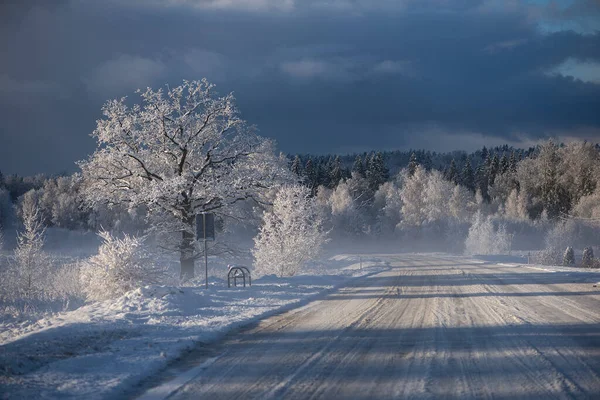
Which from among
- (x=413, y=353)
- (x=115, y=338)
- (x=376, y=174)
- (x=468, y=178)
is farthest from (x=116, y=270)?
(x=468, y=178)

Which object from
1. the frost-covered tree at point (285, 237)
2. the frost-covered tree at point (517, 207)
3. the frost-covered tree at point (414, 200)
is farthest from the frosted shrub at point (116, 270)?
the frost-covered tree at point (414, 200)

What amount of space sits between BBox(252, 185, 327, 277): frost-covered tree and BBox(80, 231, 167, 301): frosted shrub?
1341cm

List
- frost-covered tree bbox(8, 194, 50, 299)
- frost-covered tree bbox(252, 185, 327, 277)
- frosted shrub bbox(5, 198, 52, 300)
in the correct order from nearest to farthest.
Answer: frosted shrub bbox(5, 198, 52, 300) < frost-covered tree bbox(8, 194, 50, 299) < frost-covered tree bbox(252, 185, 327, 277)

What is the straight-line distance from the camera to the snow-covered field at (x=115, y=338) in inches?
268

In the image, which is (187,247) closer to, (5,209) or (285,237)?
(285,237)

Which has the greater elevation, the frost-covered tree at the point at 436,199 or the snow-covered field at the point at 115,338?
the frost-covered tree at the point at 436,199

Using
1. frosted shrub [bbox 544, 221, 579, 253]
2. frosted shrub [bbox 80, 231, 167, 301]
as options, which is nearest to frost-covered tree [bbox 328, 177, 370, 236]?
frosted shrub [bbox 544, 221, 579, 253]

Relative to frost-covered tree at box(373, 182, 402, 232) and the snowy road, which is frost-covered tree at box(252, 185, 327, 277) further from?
frost-covered tree at box(373, 182, 402, 232)

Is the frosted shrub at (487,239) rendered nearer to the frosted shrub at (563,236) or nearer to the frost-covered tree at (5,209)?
the frosted shrub at (563,236)

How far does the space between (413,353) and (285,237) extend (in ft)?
74.5

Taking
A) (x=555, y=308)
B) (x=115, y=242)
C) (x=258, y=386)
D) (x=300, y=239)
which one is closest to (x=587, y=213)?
(x=300, y=239)

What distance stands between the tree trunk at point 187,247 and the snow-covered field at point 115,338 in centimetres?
732

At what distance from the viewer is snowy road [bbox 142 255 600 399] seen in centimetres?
670

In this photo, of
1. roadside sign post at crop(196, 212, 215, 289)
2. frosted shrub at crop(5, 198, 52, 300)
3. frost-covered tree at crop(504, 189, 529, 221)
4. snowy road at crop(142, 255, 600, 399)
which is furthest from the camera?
frost-covered tree at crop(504, 189, 529, 221)
